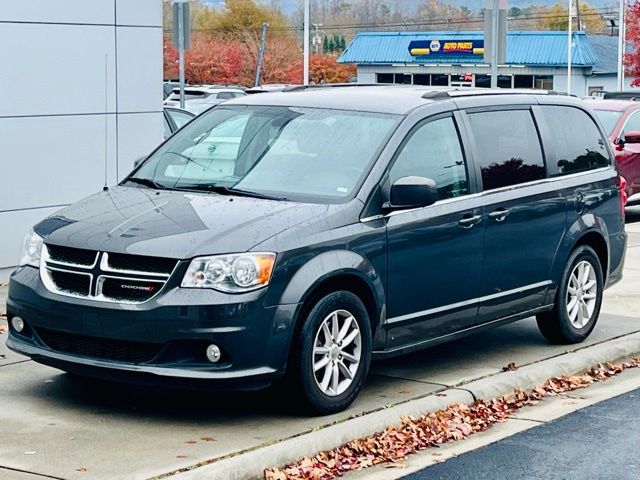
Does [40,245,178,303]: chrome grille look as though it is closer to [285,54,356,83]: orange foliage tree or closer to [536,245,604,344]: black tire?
[536,245,604,344]: black tire

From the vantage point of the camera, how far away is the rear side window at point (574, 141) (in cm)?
970

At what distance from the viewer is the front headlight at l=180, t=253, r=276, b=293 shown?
6977mm

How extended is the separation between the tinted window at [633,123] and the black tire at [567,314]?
10861 mm

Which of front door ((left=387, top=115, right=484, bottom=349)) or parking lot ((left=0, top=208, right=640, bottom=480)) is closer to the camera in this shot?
parking lot ((left=0, top=208, right=640, bottom=480))

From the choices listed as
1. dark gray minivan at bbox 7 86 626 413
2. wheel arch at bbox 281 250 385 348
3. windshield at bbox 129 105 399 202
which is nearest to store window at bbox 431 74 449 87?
dark gray minivan at bbox 7 86 626 413

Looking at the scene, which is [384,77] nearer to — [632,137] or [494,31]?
[632,137]

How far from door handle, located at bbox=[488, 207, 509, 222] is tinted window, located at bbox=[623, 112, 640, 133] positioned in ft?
39.4

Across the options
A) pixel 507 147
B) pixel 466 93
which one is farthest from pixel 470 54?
pixel 466 93

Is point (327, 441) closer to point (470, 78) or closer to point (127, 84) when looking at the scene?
point (127, 84)

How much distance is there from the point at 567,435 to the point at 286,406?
158 cm

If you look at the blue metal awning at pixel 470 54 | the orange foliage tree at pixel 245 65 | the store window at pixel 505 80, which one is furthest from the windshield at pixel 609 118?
the orange foliage tree at pixel 245 65

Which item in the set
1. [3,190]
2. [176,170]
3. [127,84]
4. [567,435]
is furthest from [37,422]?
[127,84]

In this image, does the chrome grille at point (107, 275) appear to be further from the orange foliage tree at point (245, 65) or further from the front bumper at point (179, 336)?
the orange foliage tree at point (245, 65)

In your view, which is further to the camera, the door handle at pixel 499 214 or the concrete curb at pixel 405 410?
the door handle at pixel 499 214
